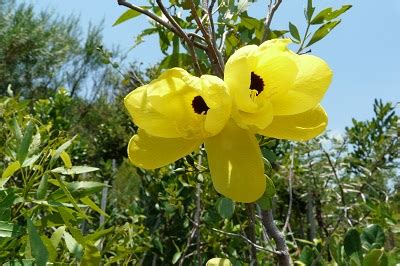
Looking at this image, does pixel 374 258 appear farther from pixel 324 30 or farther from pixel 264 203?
pixel 324 30

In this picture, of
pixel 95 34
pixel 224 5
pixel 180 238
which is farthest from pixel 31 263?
pixel 95 34

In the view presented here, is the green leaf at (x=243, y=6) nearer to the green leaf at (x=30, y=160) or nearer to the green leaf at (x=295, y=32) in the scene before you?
the green leaf at (x=295, y=32)

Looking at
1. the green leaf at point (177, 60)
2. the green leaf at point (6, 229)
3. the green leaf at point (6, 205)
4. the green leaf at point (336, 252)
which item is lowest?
the green leaf at point (336, 252)

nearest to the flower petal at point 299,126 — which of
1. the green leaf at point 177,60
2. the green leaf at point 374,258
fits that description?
the green leaf at point 374,258

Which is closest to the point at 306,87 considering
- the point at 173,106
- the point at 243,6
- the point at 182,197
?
the point at 173,106

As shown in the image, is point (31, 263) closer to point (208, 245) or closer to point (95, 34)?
point (208, 245)

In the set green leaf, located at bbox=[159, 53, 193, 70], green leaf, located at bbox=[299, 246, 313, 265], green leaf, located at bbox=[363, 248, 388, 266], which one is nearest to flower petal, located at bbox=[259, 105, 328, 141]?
green leaf, located at bbox=[363, 248, 388, 266]

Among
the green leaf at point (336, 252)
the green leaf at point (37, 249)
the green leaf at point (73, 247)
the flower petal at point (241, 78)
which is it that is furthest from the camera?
the green leaf at point (336, 252)
